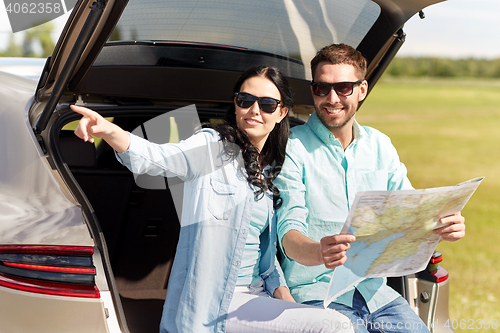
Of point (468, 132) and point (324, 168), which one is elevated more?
point (468, 132)

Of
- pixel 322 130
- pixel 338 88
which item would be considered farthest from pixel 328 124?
pixel 338 88

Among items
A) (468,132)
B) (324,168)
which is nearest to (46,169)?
(324,168)

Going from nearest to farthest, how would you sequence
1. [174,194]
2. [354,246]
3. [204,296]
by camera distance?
[354,246] → [204,296] → [174,194]

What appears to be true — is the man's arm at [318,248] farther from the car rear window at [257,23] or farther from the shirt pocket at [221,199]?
the car rear window at [257,23]

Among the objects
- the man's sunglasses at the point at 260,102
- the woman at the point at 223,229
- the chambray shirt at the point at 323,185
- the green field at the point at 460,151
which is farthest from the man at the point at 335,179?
the green field at the point at 460,151

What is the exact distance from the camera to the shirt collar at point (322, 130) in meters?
1.98

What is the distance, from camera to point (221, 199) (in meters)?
1.66

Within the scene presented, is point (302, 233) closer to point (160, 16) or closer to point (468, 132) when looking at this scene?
point (160, 16)

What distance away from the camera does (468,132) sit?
25.5m

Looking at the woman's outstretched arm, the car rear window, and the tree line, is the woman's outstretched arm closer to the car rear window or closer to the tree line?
the car rear window

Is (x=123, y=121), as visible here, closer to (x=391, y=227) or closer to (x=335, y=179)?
(x=335, y=179)

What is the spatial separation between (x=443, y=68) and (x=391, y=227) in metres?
58.1

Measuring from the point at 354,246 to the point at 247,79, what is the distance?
0.80 metres

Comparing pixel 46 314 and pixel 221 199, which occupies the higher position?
pixel 221 199
